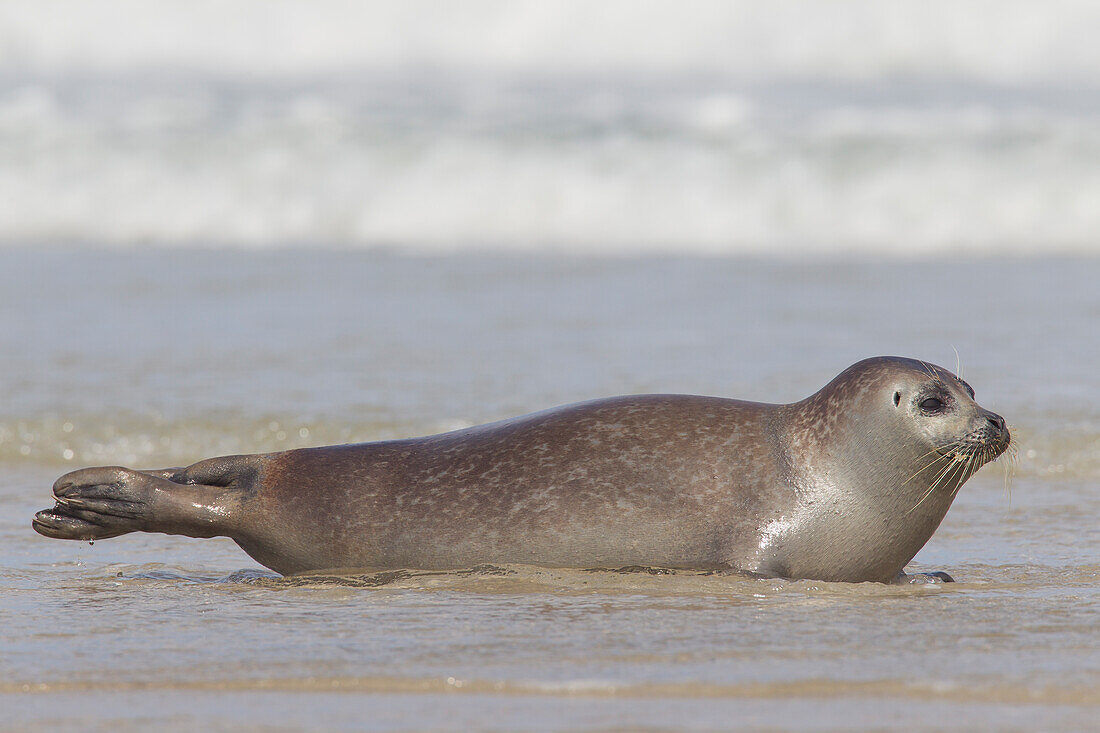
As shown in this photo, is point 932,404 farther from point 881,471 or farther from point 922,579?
point 922,579

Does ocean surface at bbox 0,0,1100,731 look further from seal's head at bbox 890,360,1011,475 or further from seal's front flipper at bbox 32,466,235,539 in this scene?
seal's head at bbox 890,360,1011,475

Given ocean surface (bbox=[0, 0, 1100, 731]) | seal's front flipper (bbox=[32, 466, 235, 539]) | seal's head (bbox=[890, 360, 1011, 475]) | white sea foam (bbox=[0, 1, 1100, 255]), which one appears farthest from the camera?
white sea foam (bbox=[0, 1, 1100, 255])

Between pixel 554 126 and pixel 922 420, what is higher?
pixel 554 126

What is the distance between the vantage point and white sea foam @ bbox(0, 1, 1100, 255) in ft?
50.5

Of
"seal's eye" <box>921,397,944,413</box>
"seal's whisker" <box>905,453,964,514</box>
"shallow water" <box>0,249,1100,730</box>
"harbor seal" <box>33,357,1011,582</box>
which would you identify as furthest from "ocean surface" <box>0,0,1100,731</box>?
"seal's eye" <box>921,397,944,413</box>

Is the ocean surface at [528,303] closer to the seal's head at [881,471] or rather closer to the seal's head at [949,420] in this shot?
the seal's head at [881,471]

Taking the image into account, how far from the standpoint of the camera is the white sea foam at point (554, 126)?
50.5 feet

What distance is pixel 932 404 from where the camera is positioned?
4359 millimetres

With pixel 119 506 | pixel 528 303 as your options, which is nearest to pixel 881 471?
pixel 119 506

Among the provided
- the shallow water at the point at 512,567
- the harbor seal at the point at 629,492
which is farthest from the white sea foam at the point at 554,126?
the harbor seal at the point at 629,492

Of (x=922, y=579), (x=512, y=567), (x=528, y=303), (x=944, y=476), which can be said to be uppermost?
(x=528, y=303)

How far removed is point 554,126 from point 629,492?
1343 cm

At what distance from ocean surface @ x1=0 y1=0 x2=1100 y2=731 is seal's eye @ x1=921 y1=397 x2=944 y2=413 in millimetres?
538

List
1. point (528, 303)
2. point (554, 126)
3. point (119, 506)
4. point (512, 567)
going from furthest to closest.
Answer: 1. point (554, 126)
2. point (528, 303)
3. point (119, 506)
4. point (512, 567)
